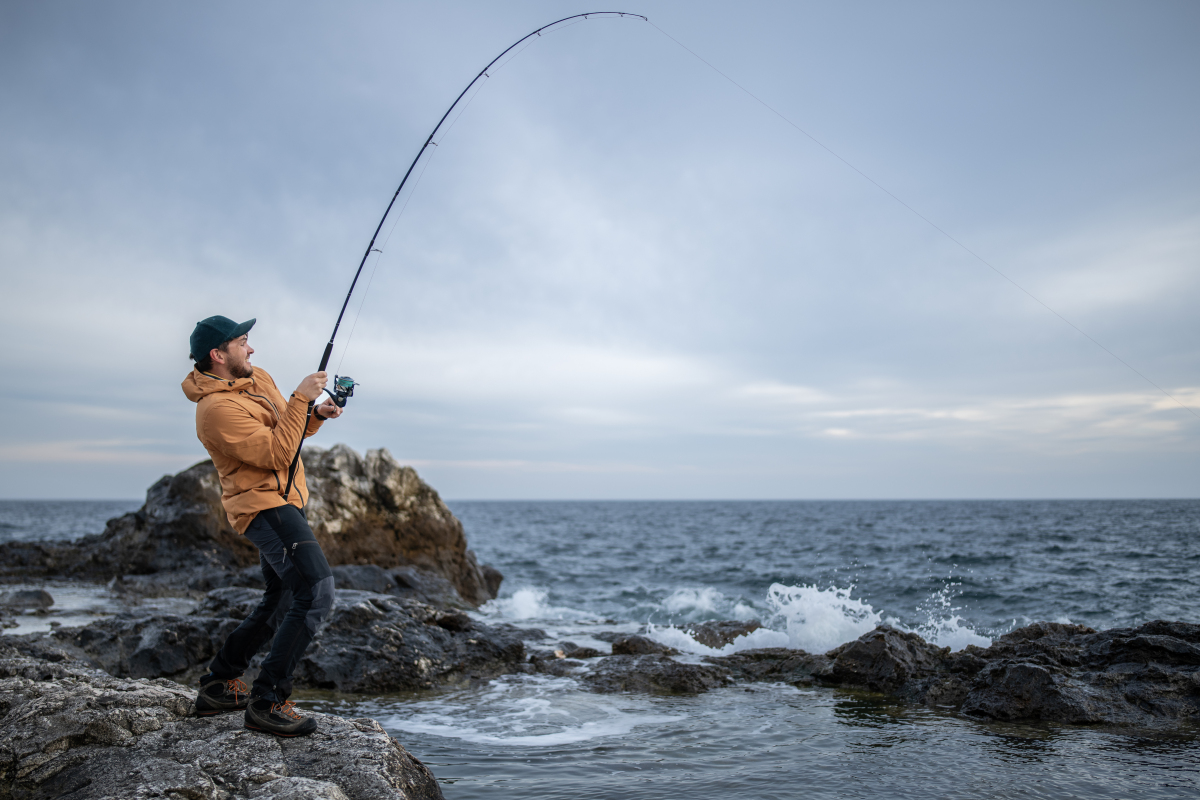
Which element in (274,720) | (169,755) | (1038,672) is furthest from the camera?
(1038,672)

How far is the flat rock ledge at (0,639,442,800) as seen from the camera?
318cm

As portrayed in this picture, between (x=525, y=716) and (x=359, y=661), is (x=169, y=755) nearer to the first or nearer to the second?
(x=525, y=716)

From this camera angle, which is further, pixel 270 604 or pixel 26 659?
pixel 26 659

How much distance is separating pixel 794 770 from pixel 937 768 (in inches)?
37.3

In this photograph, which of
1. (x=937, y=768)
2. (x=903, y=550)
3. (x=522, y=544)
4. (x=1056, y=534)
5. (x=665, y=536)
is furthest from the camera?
(x=665, y=536)

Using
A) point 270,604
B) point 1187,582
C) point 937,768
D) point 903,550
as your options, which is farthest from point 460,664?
point 903,550

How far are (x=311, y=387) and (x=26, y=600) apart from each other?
11.3 metres

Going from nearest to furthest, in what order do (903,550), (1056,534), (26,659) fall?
(26,659) → (903,550) → (1056,534)

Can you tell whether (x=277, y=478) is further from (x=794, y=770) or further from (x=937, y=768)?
(x=937, y=768)

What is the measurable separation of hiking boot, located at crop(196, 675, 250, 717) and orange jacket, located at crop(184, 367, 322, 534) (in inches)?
35.4

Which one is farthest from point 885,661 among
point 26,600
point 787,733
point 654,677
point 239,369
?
point 26,600

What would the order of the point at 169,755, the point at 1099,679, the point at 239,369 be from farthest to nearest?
the point at 1099,679, the point at 239,369, the point at 169,755

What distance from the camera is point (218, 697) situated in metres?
3.83

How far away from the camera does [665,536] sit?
3778 centimetres
